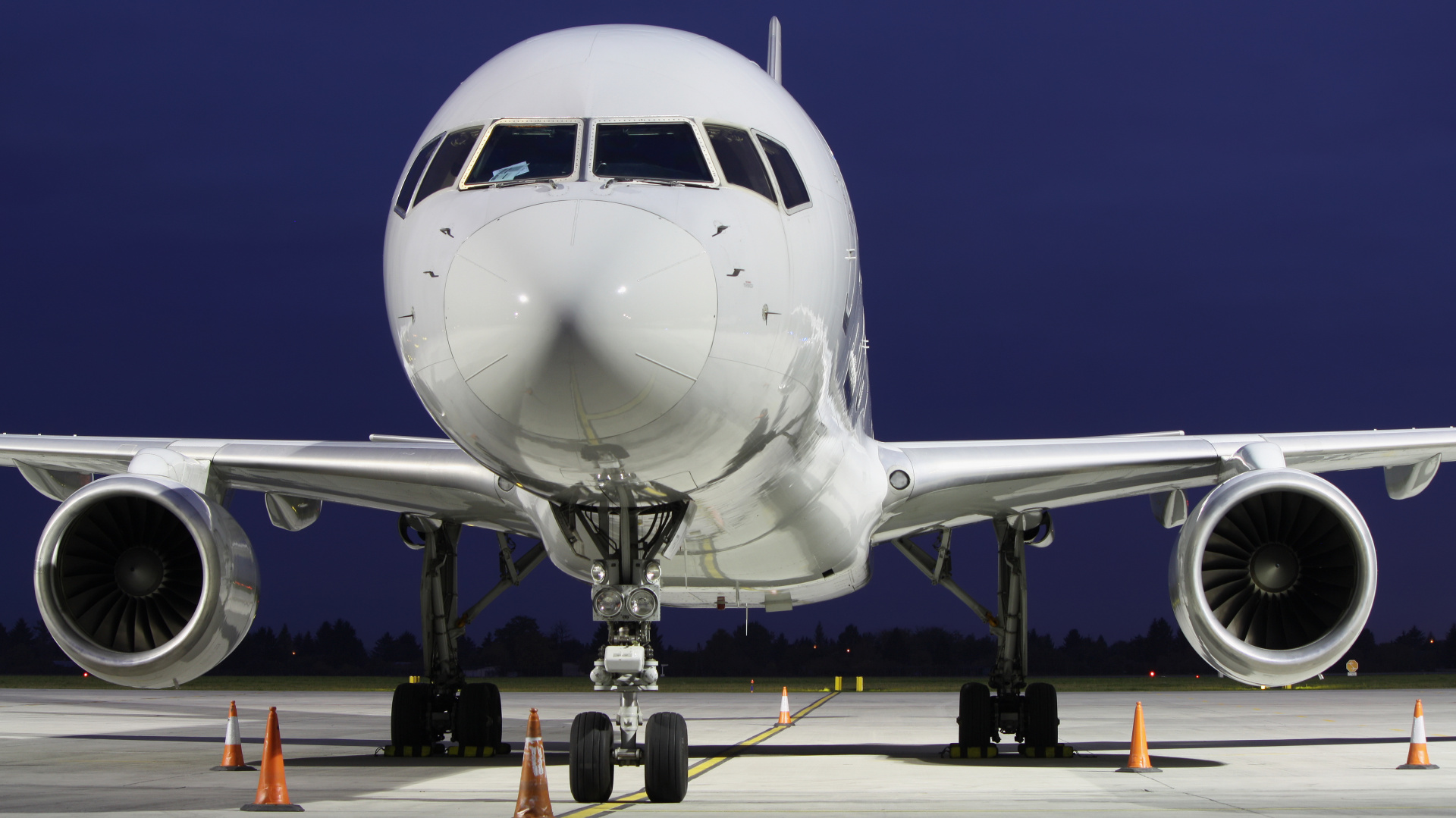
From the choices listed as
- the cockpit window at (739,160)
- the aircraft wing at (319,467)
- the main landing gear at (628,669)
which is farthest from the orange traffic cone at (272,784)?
the cockpit window at (739,160)

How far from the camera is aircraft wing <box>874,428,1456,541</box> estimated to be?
1226 centimetres

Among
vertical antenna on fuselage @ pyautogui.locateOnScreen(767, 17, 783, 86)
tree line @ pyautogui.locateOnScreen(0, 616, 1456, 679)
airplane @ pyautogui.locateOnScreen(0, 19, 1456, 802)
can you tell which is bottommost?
tree line @ pyautogui.locateOnScreen(0, 616, 1456, 679)

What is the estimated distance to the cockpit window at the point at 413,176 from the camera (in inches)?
299

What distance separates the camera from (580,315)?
6.09m

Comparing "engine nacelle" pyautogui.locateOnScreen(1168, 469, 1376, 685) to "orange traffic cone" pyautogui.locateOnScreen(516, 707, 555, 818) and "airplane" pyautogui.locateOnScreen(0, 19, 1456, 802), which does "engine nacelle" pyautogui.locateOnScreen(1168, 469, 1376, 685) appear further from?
"orange traffic cone" pyautogui.locateOnScreen(516, 707, 555, 818)

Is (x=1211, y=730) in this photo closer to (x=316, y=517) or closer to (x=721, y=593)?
(x=721, y=593)

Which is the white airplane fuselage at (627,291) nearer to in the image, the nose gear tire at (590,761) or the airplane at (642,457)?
the airplane at (642,457)

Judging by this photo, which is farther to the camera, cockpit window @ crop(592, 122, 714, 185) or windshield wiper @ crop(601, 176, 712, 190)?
cockpit window @ crop(592, 122, 714, 185)

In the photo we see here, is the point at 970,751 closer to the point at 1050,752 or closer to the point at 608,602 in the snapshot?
the point at 1050,752

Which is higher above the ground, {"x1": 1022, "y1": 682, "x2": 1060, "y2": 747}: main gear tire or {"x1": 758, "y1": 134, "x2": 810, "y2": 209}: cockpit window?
{"x1": 758, "y1": 134, "x2": 810, "y2": 209}: cockpit window

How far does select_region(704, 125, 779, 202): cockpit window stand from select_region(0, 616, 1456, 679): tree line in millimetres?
60048

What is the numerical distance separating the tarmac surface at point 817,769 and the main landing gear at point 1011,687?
37 cm

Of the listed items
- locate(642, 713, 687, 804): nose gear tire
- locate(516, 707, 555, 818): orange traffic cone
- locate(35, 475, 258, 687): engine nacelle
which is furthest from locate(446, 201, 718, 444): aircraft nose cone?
locate(35, 475, 258, 687): engine nacelle

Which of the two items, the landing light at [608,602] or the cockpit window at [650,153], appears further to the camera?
the landing light at [608,602]
